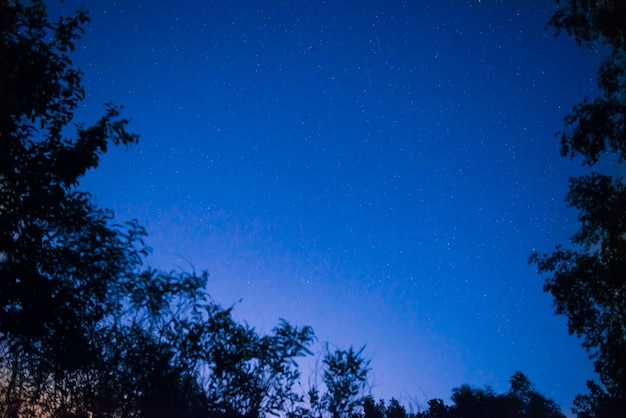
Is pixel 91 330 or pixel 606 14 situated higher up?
pixel 606 14

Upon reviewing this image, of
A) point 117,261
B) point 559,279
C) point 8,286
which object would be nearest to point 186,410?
point 117,261

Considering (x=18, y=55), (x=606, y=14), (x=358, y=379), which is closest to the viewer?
(x=18, y=55)

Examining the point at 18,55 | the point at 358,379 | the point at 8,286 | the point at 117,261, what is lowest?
the point at 8,286

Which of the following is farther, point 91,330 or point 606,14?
point 91,330

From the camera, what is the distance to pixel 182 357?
1166 cm

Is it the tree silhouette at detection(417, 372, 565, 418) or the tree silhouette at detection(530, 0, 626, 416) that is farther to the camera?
the tree silhouette at detection(417, 372, 565, 418)

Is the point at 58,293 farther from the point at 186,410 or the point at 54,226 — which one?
the point at 186,410

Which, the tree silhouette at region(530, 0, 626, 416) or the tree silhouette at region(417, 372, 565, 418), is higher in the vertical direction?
the tree silhouette at region(417, 372, 565, 418)

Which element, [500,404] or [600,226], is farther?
[500,404]

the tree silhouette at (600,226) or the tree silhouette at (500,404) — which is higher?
the tree silhouette at (500,404)

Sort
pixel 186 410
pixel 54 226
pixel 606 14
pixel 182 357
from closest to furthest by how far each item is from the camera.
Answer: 1. pixel 606 14
2. pixel 54 226
3. pixel 186 410
4. pixel 182 357

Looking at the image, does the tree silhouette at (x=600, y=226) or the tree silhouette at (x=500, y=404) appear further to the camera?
the tree silhouette at (x=500, y=404)

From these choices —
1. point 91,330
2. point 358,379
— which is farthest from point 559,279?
point 91,330

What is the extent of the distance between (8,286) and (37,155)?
347 centimetres
